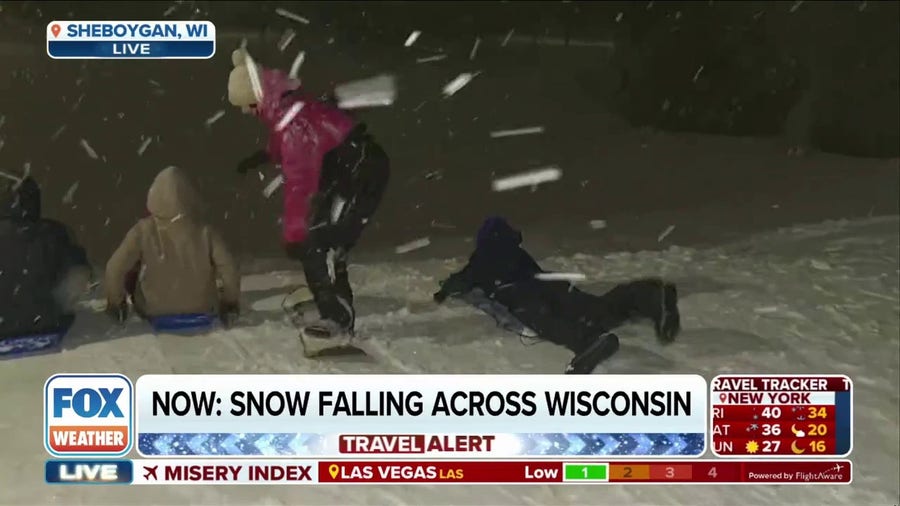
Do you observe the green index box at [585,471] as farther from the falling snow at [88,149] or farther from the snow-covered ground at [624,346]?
the falling snow at [88,149]

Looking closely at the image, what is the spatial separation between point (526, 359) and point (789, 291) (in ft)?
1.06

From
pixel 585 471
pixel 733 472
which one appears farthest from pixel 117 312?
pixel 733 472

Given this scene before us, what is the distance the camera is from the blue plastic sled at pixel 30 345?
2.84 feet

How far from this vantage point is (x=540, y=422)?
839mm

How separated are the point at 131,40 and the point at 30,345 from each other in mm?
363

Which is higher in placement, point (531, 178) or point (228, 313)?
point (531, 178)

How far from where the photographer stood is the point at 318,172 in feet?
2.84

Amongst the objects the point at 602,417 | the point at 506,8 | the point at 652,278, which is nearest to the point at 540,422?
the point at 602,417

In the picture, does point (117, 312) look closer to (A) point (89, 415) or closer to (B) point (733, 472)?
(A) point (89, 415)

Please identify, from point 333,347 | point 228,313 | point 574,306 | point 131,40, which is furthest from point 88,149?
point 574,306

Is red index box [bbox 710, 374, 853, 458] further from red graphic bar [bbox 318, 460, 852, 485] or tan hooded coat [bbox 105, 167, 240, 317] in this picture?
tan hooded coat [bbox 105, 167, 240, 317]

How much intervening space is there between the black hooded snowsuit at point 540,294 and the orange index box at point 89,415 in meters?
0.37

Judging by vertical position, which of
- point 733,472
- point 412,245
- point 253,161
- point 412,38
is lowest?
point 733,472

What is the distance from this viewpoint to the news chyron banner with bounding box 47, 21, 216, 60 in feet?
2.80
